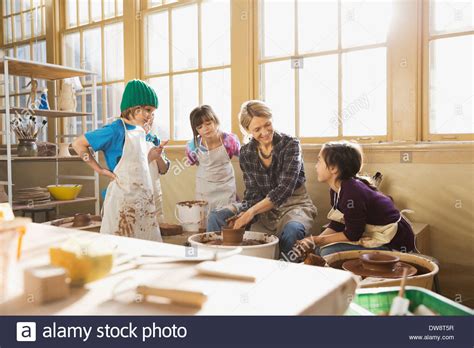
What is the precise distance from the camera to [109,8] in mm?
4176

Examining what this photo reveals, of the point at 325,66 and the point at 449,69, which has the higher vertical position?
the point at 325,66

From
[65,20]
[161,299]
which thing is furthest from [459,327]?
[65,20]

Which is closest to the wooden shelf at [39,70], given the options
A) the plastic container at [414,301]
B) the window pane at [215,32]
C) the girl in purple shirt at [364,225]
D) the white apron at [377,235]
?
the window pane at [215,32]

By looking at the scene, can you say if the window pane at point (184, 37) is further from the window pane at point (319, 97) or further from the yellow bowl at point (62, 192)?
the yellow bowl at point (62, 192)

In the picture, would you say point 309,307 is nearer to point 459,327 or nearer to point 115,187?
point 459,327

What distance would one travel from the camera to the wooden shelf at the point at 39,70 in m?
3.52

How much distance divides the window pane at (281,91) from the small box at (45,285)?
2.49m

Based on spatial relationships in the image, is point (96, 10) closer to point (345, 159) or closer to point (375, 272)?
point (345, 159)

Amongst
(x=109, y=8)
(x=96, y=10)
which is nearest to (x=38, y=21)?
(x=96, y=10)

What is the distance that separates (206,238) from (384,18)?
173 centimetres

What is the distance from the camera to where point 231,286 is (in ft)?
2.13

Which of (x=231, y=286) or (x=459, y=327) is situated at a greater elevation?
(x=231, y=286)

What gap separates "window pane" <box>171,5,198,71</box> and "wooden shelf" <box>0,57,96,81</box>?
3.18 ft

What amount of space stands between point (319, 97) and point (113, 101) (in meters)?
2.27
